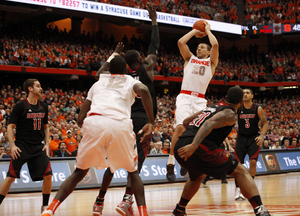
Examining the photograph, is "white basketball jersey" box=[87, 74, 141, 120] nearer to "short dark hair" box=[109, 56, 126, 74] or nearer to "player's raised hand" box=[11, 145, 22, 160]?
"short dark hair" box=[109, 56, 126, 74]

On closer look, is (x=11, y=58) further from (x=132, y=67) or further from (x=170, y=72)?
(x=132, y=67)

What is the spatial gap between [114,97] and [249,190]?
2104mm

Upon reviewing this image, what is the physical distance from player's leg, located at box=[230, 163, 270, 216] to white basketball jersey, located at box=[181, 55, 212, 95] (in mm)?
2406

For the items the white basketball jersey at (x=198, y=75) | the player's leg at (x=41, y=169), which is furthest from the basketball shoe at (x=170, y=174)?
the player's leg at (x=41, y=169)

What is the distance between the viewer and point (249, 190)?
479cm

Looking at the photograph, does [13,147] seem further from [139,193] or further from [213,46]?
[213,46]

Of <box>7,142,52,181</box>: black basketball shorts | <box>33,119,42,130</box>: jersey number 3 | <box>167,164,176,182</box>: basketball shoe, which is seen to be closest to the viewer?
<box>7,142,52,181</box>: black basketball shorts

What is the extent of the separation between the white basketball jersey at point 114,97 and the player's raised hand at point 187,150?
0.84 m

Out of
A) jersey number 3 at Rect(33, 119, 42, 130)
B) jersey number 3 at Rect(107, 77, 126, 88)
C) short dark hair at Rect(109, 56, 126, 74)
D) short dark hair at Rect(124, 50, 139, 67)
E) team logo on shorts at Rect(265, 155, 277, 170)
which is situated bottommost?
team logo on shorts at Rect(265, 155, 277, 170)

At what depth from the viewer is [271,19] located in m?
34.1

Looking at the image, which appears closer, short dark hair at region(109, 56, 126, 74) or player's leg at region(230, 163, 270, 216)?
player's leg at region(230, 163, 270, 216)

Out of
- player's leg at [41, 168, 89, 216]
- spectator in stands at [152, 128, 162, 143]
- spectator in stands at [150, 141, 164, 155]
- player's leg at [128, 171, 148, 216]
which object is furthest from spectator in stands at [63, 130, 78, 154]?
player's leg at [128, 171, 148, 216]

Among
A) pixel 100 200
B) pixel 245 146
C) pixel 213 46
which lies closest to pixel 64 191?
pixel 100 200

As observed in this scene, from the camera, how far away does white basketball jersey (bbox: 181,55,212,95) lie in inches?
278
